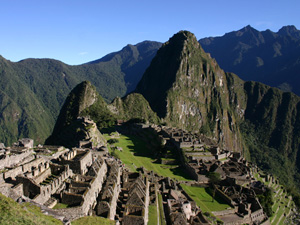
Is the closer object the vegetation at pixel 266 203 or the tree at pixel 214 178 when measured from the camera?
the vegetation at pixel 266 203

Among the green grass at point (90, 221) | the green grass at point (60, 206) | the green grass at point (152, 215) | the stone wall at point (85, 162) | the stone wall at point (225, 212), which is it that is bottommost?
the stone wall at point (225, 212)

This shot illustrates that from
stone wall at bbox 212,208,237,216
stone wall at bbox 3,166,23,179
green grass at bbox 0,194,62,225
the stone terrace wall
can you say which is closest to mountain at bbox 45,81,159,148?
the stone terrace wall

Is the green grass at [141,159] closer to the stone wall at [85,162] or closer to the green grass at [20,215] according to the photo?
the stone wall at [85,162]

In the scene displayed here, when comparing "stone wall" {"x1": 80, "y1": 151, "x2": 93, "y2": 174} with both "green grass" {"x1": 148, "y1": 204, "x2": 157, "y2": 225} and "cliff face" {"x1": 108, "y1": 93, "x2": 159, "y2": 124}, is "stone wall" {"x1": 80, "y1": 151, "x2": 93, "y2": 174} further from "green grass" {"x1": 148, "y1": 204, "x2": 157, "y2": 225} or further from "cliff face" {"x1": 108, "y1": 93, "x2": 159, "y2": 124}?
"cliff face" {"x1": 108, "y1": 93, "x2": 159, "y2": 124}

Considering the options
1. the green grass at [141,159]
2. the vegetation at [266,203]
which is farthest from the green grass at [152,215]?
the vegetation at [266,203]

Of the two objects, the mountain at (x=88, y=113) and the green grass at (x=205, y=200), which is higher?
the mountain at (x=88, y=113)

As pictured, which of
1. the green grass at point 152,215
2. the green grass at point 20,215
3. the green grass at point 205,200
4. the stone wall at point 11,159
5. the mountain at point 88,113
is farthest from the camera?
the mountain at point 88,113
